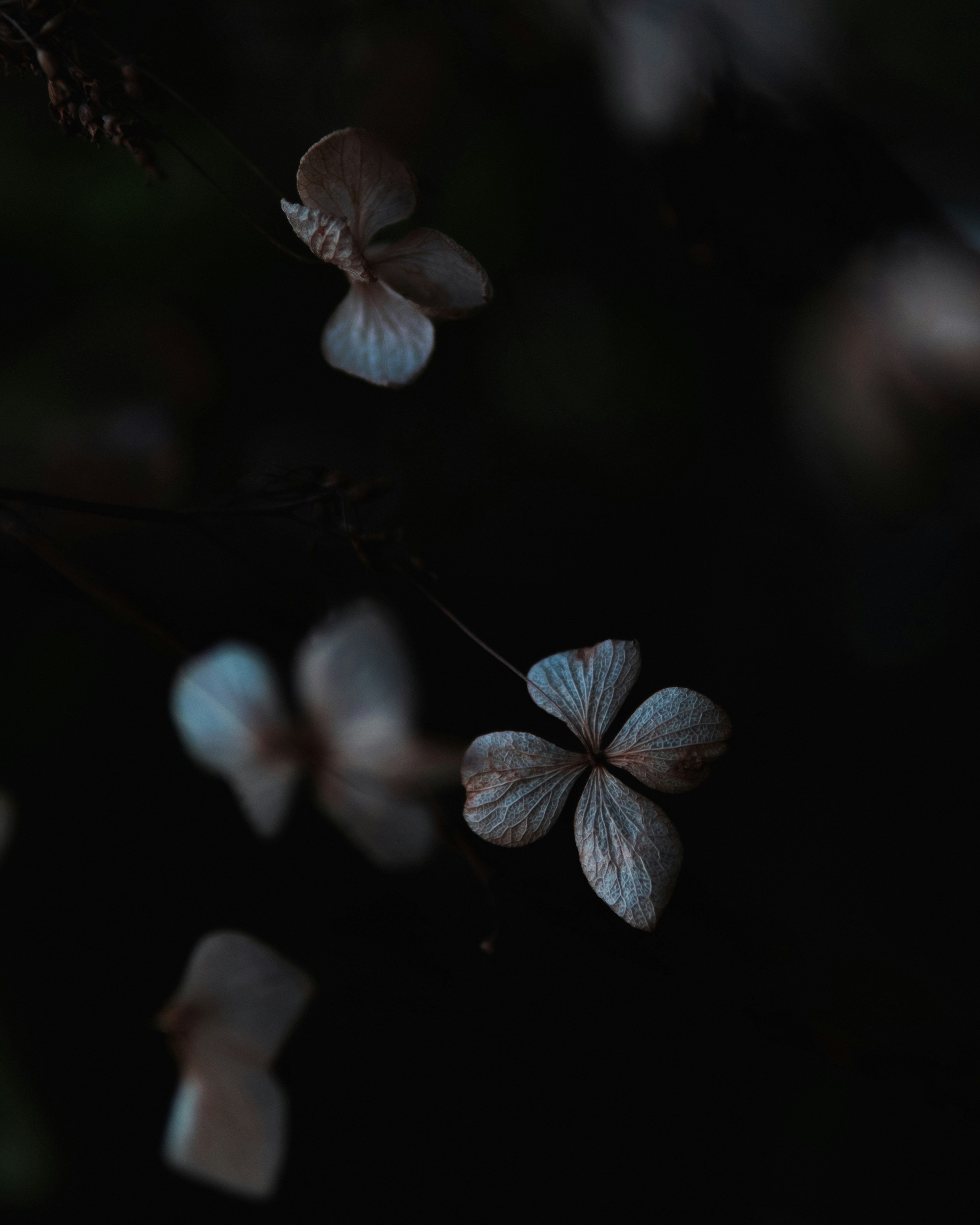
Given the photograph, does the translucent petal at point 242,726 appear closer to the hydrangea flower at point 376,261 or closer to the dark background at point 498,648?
the dark background at point 498,648

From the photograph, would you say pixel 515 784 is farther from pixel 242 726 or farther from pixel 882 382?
pixel 882 382

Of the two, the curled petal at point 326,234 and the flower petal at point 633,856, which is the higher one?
the curled petal at point 326,234

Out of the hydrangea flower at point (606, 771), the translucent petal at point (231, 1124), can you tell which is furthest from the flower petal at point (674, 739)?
the translucent petal at point (231, 1124)

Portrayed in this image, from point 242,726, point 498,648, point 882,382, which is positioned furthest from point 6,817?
point 882,382

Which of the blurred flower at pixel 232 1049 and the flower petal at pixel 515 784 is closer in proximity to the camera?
the flower petal at pixel 515 784

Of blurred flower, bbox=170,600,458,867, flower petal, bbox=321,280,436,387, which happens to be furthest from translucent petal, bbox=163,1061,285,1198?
flower petal, bbox=321,280,436,387

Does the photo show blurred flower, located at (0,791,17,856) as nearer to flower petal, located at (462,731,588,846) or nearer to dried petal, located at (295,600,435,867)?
dried petal, located at (295,600,435,867)
